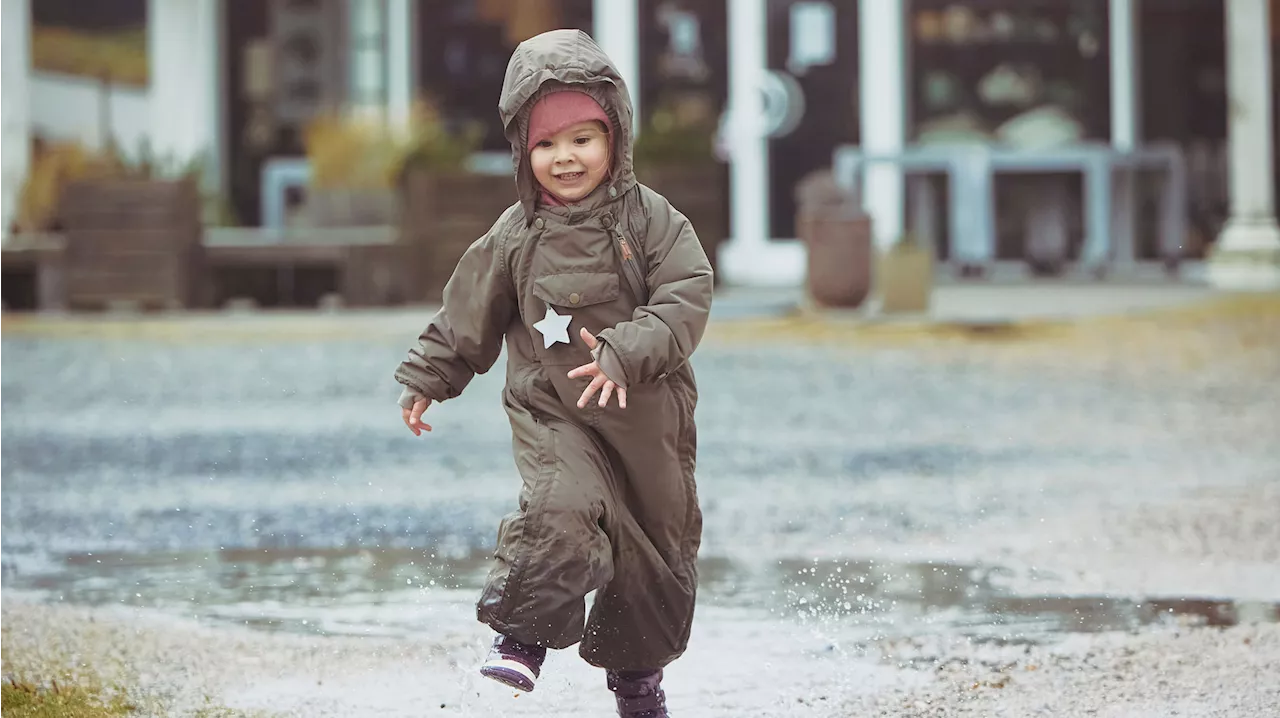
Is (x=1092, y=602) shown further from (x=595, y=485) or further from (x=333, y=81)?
(x=333, y=81)

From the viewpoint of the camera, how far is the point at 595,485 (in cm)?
360

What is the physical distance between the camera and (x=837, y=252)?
1312 centimetres

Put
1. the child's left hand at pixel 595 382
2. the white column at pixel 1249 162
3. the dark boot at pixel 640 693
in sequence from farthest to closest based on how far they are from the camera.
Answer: the white column at pixel 1249 162 < the dark boot at pixel 640 693 < the child's left hand at pixel 595 382

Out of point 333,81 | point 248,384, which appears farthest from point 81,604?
point 333,81

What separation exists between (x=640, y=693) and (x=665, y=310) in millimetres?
711

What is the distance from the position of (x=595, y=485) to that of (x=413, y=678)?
98 centimetres

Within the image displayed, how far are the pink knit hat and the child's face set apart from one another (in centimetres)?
2

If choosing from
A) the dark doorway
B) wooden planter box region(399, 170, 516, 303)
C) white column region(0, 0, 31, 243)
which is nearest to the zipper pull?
wooden planter box region(399, 170, 516, 303)

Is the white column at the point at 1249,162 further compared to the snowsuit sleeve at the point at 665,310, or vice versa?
the white column at the point at 1249,162

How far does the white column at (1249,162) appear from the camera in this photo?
16.1 meters

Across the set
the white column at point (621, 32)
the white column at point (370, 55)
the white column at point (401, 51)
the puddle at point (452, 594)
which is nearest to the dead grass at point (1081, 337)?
A: the puddle at point (452, 594)

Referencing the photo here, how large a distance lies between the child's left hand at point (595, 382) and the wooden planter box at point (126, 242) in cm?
1147

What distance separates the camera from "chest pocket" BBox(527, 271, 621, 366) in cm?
359

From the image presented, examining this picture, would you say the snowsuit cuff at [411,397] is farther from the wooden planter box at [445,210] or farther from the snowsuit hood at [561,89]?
the wooden planter box at [445,210]
